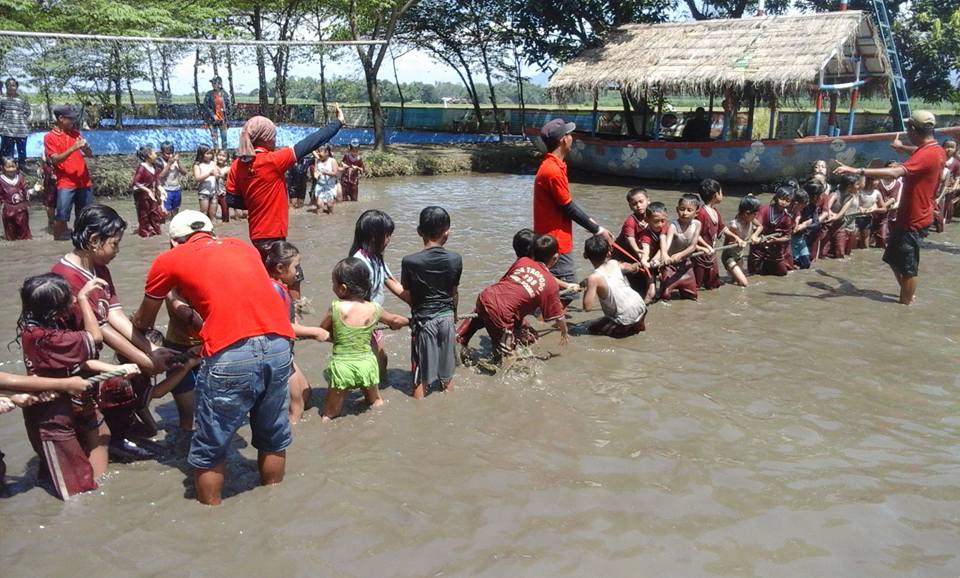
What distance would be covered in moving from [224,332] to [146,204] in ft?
28.7

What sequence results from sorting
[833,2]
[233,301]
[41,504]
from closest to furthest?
[233,301], [41,504], [833,2]

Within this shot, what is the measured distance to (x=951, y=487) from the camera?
4453 mm

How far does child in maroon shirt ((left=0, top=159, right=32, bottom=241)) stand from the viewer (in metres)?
10.9

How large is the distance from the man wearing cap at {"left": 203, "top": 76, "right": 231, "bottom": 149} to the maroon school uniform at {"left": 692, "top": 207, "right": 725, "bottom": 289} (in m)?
12.6

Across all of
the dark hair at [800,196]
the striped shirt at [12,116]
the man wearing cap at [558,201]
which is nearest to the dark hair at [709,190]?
the dark hair at [800,196]

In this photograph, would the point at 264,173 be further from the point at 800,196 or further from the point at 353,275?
the point at 800,196

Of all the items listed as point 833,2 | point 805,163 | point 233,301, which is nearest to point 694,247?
point 233,301

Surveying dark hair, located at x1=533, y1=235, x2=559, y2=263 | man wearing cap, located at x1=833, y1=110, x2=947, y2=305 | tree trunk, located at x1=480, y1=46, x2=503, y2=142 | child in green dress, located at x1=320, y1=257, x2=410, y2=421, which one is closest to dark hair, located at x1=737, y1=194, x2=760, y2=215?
man wearing cap, located at x1=833, y1=110, x2=947, y2=305

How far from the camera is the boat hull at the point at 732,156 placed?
60.0 ft

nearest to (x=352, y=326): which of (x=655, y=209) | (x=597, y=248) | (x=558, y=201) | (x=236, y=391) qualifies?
(x=236, y=391)

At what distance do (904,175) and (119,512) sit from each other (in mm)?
7782

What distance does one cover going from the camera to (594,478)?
180 inches

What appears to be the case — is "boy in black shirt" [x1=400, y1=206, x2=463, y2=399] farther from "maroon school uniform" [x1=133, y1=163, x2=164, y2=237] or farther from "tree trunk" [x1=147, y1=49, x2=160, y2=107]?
"tree trunk" [x1=147, y1=49, x2=160, y2=107]

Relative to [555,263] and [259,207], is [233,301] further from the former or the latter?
[555,263]
